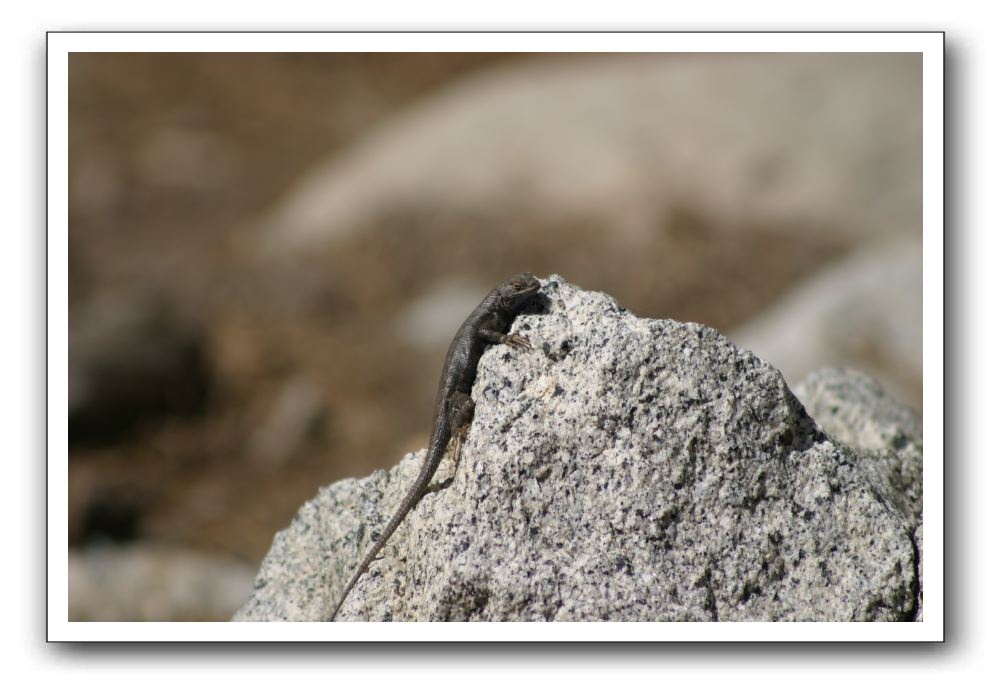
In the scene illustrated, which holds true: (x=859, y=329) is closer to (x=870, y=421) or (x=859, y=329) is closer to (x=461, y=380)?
(x=870, y=421)

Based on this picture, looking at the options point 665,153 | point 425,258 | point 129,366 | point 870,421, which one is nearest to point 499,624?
point 870,421

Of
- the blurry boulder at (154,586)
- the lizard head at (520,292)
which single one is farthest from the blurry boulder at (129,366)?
the lizard head at (520,292)

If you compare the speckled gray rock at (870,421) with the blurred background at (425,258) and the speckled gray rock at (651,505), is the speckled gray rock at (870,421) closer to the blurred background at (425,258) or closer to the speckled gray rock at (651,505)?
the speckled gray rock at (651,505)

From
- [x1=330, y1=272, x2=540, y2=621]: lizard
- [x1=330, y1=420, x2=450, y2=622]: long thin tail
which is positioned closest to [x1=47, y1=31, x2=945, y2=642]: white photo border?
[x1=330, y1=420, x2=450, y2=622]: long thin tail

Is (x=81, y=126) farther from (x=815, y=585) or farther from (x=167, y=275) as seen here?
(x=815, y=585)

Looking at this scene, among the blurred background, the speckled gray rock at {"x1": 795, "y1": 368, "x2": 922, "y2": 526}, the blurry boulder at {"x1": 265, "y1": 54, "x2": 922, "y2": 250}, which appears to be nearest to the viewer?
the speckled gray rock at {"x1": 795, "y1": 368, "x2": 922, "y2": 526}

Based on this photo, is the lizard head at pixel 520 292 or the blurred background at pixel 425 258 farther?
the blurred background at pixel 425 258

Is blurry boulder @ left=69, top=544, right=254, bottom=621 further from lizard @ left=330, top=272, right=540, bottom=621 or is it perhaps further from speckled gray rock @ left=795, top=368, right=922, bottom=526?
speckled gray rock @ left=795, top=368, right=922, bottom=526
